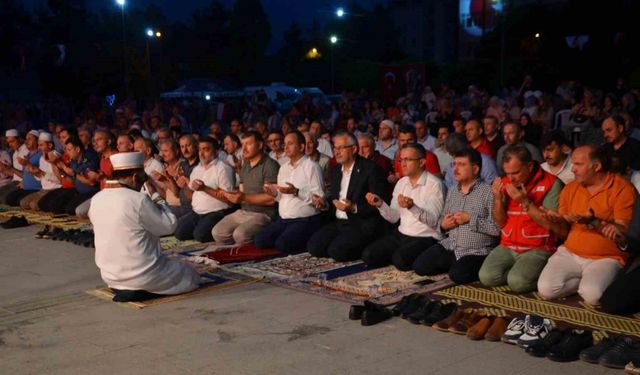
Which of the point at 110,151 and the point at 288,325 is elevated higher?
the point at 110,151

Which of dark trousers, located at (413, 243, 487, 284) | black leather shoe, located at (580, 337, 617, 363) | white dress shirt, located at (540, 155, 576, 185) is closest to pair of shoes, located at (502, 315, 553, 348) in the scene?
black leather shoe, located at (580, 337, 617, 363)

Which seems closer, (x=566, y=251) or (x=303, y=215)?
(x=566, y=251)

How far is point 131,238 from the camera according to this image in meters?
6.76

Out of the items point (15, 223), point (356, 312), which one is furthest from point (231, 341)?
point (15, 223)

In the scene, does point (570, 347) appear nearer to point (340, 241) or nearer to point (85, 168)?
point (340, 241)

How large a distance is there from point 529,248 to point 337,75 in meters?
36.6

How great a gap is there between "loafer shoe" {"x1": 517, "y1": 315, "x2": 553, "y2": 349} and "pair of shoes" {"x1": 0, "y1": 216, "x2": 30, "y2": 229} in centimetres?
841

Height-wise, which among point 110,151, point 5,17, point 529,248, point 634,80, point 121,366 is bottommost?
point 121,366

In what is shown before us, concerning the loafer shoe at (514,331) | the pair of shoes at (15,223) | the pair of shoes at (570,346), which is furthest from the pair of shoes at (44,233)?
the pair of shoes at (570,346)

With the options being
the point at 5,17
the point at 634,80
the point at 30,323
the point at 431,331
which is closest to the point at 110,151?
the point at 30,323

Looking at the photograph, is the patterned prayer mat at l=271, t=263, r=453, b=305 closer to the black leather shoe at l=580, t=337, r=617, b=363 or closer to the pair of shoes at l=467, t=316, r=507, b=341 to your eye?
the pair of shoes at l=467, t=316, r=507, b=341

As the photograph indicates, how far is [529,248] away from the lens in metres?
7.06

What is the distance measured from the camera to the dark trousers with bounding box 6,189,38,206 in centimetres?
1362

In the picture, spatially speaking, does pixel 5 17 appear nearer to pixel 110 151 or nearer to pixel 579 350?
pixel 110 151
